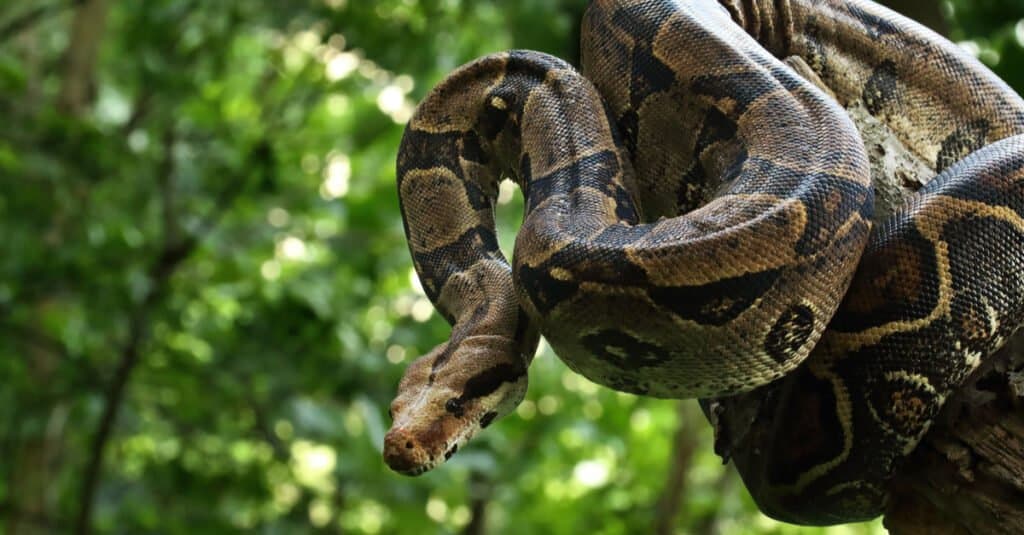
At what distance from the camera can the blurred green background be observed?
466 centimetres

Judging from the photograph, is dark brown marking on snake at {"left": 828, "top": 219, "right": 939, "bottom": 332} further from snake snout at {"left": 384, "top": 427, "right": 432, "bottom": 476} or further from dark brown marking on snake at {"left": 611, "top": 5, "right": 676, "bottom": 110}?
snake snout at {"left": 384, "top": 427, "right": 432, "bottom": 476}

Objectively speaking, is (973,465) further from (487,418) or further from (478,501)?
(478,501)

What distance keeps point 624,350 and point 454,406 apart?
50 cm

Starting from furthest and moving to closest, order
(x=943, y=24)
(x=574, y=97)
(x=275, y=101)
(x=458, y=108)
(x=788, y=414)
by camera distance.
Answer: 1. (x=275, y=101)
2. (x=943, y=24)
3. (x=458, y=108)
4. (x=574, y=97)
5. (x=788, y=414)

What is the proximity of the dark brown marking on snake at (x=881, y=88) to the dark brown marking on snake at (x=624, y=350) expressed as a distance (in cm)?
139

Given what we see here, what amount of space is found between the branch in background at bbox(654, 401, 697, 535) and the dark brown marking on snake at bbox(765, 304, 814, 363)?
13.6ft

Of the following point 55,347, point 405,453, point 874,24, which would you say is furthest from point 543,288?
point 55,347

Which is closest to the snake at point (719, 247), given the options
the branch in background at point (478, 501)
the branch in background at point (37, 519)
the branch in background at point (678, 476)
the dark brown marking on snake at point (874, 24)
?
the dark brown marking on snake at point (874, 24)

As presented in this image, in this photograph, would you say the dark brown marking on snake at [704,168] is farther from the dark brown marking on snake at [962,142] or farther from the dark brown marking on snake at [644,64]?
the dark brown marking on snake at [962,142]

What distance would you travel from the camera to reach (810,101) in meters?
2.32

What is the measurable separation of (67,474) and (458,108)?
5.93 meters

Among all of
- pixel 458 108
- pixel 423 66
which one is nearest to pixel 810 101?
pixel 458 108

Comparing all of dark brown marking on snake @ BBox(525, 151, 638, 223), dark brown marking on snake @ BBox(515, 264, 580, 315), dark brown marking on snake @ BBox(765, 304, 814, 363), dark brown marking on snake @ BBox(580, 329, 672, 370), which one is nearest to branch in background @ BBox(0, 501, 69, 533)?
dark brown marking on snake @ BBox(525, 151, 638, 223)

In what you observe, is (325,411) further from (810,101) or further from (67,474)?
(67,474)
